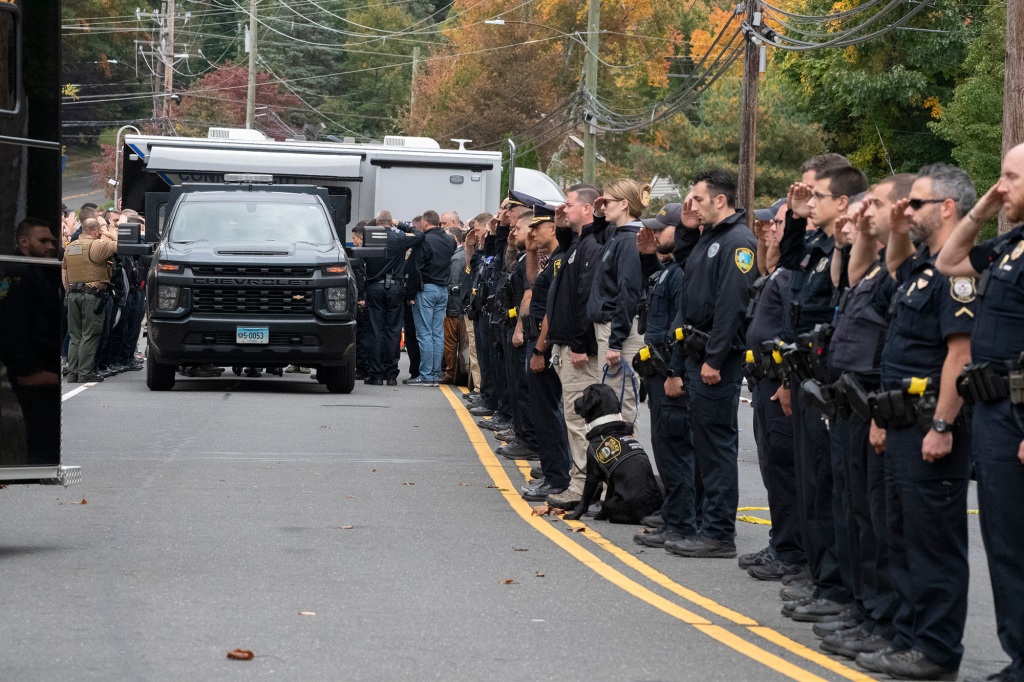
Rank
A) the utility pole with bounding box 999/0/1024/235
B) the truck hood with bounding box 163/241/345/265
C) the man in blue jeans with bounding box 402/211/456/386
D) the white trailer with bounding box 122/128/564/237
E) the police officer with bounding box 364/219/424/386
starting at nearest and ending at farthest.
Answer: the utility pole with bounding box 999/0/1024/235 → the truck hood with bounding box 163/241/345/265 → the police officer with bounding box 364/219/424/386 → the man in blue jeans with bounding box 402/211/456/386 → the white trailer with bounding box 122/128/564/237

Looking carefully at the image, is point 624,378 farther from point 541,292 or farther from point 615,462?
point 541,292

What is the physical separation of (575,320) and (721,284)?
206cm

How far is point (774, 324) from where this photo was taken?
8.62 meters

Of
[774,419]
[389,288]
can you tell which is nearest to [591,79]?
[389,288]

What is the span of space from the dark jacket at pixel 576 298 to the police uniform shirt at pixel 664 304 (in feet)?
3.07

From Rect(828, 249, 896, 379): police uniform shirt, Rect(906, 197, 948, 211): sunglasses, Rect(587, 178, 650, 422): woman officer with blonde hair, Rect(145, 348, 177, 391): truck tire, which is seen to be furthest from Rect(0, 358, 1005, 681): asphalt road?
Rect(145, 348, 177, 391): truck tire

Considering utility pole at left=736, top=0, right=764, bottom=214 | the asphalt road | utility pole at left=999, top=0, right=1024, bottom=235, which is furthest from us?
utility pole at left=736, top=0, right=764, bottom=214

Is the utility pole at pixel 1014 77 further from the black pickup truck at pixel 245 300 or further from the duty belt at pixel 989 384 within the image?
the duty belt at pixel 989 384

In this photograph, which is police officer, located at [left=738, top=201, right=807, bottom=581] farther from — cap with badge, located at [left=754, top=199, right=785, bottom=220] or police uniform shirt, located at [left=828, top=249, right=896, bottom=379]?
police uniform shirt, located at [left=828, top=249, right=896, bottom=379]

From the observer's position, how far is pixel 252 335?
18.7 meters

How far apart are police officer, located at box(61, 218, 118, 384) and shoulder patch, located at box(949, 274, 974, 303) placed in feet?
49.6

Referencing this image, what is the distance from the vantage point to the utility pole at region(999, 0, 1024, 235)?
17000 mm

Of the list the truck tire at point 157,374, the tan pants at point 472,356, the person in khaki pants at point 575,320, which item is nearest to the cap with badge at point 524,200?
the person in khaki pants at point 575,320

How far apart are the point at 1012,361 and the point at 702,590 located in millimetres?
2888
